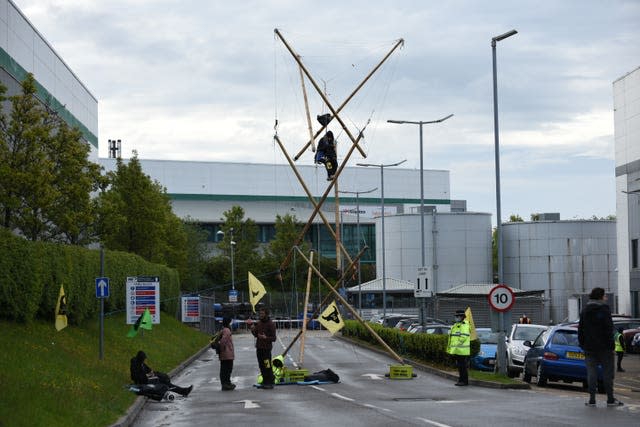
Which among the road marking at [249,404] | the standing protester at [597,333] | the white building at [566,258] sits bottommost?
the road marking at [249,404]

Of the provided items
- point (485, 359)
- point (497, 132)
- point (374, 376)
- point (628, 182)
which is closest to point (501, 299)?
point (497, 132)

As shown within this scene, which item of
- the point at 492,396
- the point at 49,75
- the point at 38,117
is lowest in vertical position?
the point at 492,396

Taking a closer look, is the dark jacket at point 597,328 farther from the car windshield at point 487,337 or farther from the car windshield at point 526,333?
the car windshield at point 487,337

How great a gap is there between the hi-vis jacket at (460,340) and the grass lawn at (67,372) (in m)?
7.29

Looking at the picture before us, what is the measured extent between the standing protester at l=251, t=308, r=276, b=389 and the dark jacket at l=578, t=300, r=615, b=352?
380 inches

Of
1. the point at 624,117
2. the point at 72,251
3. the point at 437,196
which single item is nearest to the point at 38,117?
the point at 72,251

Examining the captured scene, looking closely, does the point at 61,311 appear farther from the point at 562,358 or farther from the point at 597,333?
the point at 597,333

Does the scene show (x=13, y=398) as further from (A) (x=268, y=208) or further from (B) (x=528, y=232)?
(A) (x=268, y=208)

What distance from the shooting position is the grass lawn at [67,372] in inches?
555

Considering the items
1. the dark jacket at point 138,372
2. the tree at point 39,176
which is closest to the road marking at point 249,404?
the dark jacket at point 138,372

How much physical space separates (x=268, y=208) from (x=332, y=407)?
99693mm

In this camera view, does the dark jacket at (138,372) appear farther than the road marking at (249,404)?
Yes

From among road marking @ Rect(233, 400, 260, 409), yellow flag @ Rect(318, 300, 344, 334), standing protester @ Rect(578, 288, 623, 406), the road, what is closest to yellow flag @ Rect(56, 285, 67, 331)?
the road

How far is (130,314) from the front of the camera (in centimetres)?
2908
